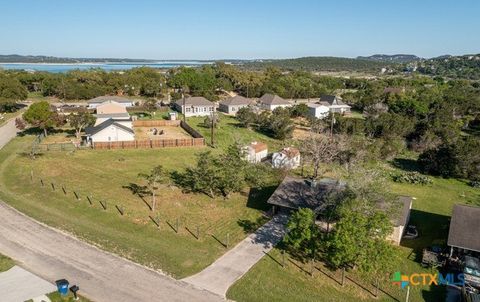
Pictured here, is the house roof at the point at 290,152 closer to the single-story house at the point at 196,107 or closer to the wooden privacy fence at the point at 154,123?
the wooden privacy fence at the point at 154,123

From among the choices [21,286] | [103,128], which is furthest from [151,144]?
[21,286]

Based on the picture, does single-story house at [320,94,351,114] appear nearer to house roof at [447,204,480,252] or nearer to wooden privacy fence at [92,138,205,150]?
wooden privacy fence at [92,138,205,150]

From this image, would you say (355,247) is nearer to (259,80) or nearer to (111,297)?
(111,297)

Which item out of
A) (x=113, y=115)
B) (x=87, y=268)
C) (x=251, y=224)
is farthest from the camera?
(x=113, y=115)

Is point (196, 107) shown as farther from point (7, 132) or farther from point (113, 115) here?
point (7, 132)

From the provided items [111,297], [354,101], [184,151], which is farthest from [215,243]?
[354,101]

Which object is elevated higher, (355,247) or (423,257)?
(355,247)
